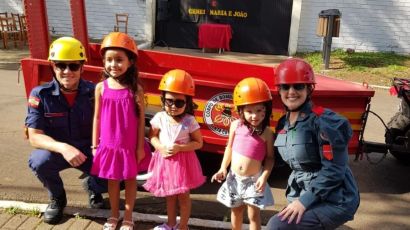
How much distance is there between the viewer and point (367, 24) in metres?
15.5

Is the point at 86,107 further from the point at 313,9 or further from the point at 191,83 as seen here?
the point at 313,9

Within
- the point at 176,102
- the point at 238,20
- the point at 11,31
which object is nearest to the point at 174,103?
the point at 176,102

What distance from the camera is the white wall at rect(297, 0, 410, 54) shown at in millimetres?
15297

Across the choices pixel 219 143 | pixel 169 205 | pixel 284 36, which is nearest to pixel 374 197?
pixel 219 143

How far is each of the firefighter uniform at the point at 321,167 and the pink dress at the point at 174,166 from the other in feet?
2.79

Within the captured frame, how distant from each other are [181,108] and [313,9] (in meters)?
13.5

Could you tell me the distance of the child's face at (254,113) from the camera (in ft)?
10.2

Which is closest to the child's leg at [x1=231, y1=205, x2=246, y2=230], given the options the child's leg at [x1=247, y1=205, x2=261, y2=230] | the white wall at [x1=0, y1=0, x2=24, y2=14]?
the child's leg at [x1=247, y1=205, x2=261, y2=230]

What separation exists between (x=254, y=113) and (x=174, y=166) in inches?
29.4

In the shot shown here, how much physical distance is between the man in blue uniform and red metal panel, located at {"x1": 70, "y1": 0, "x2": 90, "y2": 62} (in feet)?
7.25

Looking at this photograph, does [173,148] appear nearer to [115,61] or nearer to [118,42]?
[115,61]

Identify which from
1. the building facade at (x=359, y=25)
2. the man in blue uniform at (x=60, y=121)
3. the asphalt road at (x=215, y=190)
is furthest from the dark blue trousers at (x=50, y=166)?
the building facade at (x=359, y=25)

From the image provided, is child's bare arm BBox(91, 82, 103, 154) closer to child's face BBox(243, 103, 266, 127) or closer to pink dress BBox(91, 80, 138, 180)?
pink dress BBox(91, 80, 138, 180)

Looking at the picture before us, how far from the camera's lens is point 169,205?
351 cm
